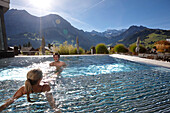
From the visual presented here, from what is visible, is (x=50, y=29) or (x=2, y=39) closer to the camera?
(x=2, y=39)

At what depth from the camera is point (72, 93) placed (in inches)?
103

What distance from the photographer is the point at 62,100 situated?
7.32ft

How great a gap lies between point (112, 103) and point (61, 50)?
13.3 meters

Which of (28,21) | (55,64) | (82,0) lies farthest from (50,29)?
(55,64)

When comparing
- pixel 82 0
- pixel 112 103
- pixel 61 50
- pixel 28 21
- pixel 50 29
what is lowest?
pixel 112 103

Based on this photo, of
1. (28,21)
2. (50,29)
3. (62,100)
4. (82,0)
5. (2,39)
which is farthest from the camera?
(28,21)

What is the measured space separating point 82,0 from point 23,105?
16851 mm

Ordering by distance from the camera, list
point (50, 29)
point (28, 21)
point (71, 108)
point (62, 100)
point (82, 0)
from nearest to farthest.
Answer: point (71, 108) → point (62, 100) → point (82, 0) → point (50, 29) → point (28, 21)

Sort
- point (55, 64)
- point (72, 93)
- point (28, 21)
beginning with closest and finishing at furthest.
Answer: point (72, 93), point (55, 64), point (28, 21)

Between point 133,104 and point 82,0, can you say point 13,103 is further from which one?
point 82,0

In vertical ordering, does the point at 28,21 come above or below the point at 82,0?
above

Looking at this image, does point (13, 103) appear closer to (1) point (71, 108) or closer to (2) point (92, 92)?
(1) point (71, 108)

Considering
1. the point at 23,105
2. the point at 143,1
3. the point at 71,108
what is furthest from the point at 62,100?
the point at 143,1

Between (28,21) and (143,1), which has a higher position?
(28,21)
